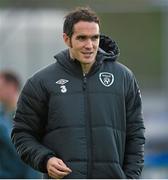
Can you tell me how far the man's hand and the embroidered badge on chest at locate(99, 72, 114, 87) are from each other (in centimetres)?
61

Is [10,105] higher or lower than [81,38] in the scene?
lower

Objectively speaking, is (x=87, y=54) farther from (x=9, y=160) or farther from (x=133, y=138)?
(x=9, y=160)

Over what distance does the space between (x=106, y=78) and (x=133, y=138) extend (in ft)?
1.48

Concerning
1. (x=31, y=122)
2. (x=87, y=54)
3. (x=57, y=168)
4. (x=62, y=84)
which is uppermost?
(x=87, y=54)

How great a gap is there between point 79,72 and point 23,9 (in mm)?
11964

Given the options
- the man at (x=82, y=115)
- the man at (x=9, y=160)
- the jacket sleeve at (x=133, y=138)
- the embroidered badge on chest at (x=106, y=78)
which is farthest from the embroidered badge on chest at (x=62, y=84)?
the man at (x=9, y=160)

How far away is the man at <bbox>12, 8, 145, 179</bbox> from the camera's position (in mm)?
6219

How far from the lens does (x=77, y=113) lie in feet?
20.4

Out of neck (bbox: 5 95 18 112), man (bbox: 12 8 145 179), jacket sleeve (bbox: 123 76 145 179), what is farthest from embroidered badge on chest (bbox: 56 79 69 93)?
neck (bbox: 5 95 18 112)

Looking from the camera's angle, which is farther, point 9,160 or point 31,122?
point 9,160

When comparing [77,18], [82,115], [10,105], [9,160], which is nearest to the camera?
[82,115]

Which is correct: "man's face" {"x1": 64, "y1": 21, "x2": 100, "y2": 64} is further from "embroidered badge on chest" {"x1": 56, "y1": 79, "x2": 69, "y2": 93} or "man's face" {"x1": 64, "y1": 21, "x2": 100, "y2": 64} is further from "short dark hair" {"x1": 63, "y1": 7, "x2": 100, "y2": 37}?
"embroidered badge on chest" {"x1": 56, "y1": 79, "x2": 69, "y2": 93}

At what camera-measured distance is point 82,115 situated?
624 centimetres

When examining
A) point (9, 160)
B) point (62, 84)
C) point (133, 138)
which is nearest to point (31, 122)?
point (62, 84)
